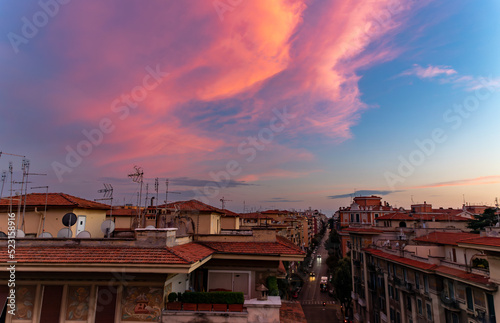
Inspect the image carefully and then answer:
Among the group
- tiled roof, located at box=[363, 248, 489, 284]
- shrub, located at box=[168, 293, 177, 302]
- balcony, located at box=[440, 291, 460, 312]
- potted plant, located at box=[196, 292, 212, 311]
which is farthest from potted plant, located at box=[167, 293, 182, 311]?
balcony, located at box=[440, 291, 460, 312]

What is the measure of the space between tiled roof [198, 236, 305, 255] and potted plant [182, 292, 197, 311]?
3.31m

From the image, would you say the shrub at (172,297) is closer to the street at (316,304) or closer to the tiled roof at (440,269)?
the tiled roof at (440,269)

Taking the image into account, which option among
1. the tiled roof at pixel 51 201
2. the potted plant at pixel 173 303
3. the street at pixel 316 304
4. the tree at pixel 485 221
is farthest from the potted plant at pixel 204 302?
the tree at pixel 485 221

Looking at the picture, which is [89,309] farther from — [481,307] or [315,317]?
[315,317]

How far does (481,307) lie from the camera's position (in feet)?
67.6

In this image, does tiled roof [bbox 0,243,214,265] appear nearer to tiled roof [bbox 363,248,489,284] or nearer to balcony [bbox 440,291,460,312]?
tiled roof [bbox 363,248,489,284]

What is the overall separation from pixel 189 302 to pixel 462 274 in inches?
912

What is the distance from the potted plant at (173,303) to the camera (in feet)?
35.4

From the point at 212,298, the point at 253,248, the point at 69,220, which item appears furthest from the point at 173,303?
the point at 69,220

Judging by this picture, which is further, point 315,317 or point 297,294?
point 297,294

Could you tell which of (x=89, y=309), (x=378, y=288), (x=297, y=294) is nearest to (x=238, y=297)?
(x=89, y=309)

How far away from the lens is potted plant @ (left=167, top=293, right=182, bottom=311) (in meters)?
10.8

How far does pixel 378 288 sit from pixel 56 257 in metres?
40.6

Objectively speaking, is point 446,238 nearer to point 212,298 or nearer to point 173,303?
point 212,298
